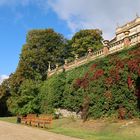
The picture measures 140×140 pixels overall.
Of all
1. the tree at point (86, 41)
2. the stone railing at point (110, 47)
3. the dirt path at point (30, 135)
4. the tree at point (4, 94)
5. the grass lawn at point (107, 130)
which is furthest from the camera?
the tree at point (4, 94)

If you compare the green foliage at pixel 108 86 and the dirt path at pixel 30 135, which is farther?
the green foliage at pixel 108 86

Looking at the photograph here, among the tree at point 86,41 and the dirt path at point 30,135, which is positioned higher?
the tree at point 86,41

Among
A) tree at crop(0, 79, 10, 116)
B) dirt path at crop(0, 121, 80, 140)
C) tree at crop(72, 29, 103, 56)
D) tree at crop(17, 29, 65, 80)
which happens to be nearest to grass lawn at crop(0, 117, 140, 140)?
dirt path at crop(0, 121, 80, 140)

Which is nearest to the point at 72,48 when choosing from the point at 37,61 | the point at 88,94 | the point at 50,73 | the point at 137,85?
the point at 37,61

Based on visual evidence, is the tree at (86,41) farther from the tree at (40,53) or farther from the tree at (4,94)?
the tree at (4,94)

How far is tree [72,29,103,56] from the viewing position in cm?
6041

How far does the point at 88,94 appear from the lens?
1256 inches

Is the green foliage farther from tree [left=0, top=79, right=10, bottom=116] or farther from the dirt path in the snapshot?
tree [left=0, top=79, right=10, bottom=116]

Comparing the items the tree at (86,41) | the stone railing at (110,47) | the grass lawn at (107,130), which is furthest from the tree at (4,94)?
the grass lawn at (107,130)

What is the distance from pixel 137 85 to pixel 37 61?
32874mm

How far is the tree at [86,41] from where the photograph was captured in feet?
198

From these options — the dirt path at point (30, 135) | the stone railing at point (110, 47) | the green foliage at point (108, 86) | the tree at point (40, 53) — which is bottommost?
the dirt path at point (30, 135)

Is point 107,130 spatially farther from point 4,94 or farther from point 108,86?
point 4,94

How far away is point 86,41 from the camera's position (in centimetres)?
6078
